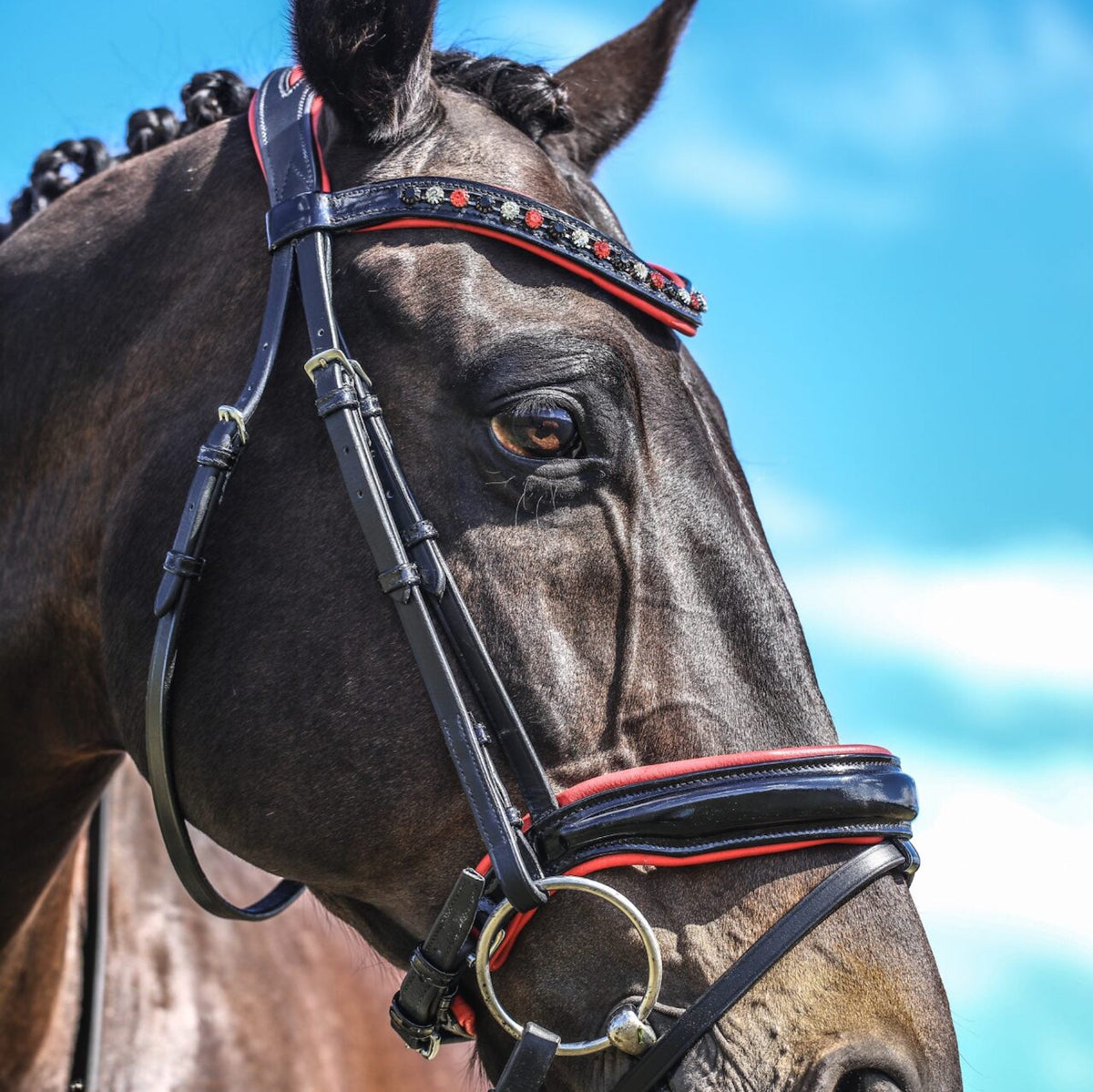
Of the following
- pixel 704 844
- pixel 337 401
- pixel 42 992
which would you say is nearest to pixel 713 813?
pixel 704 844

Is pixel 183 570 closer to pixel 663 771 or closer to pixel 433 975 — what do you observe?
pixel 433 975

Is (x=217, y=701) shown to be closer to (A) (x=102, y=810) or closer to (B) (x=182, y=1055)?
(A) (x=102, y=810)

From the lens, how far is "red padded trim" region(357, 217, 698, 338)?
2.52 m

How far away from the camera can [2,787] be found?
2990 millimetres

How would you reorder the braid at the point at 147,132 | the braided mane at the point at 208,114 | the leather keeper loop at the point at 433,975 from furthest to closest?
the braid at the point at 147,132
the braided mane at the point at 208,114
the leather keeper loop at the point at 433,975

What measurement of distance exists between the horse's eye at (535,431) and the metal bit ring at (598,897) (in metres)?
0.81

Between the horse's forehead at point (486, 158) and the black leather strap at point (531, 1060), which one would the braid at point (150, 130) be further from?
the black leather strap at point (531, 1060)

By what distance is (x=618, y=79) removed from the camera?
3549mm

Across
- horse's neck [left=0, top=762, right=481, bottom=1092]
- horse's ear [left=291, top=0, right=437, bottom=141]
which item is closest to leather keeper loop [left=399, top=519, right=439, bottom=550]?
horse's ear [left=291, top=0, right=437, bottom=141]

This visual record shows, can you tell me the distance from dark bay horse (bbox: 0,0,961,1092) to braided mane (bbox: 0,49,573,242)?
0.07 ft

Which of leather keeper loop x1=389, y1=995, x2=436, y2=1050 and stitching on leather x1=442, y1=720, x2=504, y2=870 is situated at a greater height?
stitching on leather x1=442, y1=720, x2=504, y2=870

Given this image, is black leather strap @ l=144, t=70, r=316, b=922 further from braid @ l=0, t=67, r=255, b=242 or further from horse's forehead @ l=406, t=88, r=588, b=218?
braid @ l=0, t=67, r=255, b=242

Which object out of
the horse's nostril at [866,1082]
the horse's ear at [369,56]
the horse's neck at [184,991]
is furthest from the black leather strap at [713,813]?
the horse's ear at [369,56]

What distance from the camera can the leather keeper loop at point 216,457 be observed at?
240cm
